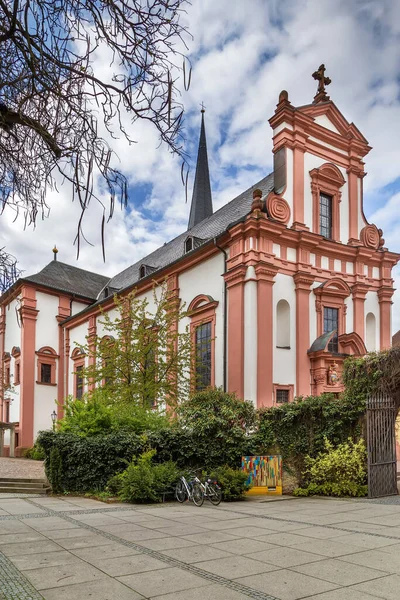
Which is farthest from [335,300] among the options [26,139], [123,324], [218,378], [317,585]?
[26,139]

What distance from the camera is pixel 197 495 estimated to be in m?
13.1

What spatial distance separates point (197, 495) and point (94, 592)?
7.75 meters

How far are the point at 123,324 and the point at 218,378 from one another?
4865 millimetres

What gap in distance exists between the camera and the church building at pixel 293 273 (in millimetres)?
21297

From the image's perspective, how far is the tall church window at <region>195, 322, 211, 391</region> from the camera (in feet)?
76.1

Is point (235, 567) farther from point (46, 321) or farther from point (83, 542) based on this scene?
point (46, 321)

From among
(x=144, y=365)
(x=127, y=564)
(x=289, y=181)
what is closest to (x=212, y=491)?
(x=127, y=564)

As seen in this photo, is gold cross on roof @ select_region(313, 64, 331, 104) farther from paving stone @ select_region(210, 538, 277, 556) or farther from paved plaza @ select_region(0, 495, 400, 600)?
paving stone @ select_region(210, 538, 277, 556)

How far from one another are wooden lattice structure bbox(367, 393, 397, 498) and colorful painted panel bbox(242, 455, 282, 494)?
104 inches

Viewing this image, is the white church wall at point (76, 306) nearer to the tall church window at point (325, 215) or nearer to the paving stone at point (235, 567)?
the tall church window at point (325, 215)

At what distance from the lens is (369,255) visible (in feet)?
81.7

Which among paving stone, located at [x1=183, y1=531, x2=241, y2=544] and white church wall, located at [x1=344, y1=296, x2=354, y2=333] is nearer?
paving stone, located at [x1=183, y1=531, x2=241, y2=544]

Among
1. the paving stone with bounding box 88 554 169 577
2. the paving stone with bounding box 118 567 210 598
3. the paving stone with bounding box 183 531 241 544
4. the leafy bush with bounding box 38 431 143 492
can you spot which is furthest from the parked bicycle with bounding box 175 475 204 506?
the paving stone with bounding box 118 567 210 598

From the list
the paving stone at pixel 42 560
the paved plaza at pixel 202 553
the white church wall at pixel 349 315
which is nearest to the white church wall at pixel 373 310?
the white church wall at pixel 349 315
